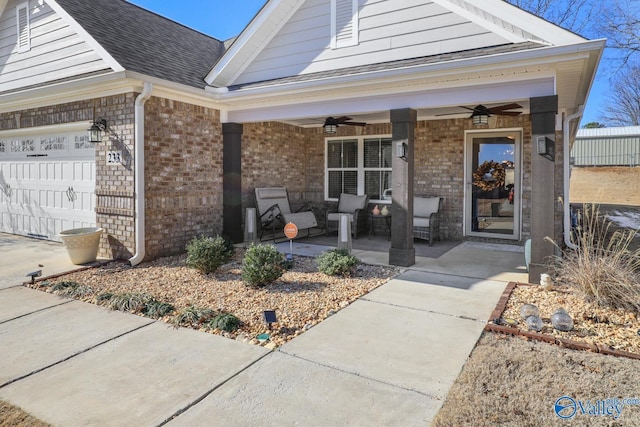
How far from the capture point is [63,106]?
723 centimetres

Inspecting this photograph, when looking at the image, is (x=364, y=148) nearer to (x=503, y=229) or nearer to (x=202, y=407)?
(x=503, y=229)

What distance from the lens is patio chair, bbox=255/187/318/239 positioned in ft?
27.6

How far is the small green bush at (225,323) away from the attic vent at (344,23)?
489cm

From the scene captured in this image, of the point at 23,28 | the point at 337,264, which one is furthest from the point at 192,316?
the point at 23,28

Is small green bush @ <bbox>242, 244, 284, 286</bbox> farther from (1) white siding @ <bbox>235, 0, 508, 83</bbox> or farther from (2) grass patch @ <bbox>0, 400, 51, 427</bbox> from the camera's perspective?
(1) white siding @ <bbox>235, 0, 508, 83</bbox>

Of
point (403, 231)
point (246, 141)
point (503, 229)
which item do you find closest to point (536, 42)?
point (403, 231)

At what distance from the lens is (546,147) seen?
5027 mm

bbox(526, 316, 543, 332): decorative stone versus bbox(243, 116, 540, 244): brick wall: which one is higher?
bbox(243, 116, 540, 244): brick wall

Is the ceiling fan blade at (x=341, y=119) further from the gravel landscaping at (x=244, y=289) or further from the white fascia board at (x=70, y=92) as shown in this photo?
the white fascia board at (x=70, y=92)

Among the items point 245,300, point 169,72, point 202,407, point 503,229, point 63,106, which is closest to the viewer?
point 202,407

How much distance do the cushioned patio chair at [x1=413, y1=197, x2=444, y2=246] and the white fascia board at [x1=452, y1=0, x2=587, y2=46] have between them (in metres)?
3.67

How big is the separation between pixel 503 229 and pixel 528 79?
398 centimetres

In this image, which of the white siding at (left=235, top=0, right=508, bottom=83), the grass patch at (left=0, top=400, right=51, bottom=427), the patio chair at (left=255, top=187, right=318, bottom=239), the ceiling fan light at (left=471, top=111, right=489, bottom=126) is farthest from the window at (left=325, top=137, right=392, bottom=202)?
the grass patch at (left=0, top=400, right=51, bottom=427)

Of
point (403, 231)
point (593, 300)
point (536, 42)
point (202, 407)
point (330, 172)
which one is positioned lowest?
point (202, 407)
